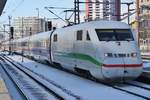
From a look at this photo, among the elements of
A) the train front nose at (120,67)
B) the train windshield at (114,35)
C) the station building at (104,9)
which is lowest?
the train front nose at (120,67)

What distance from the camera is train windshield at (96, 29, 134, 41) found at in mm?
19734

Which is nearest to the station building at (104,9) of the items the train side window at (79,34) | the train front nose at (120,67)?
the train side window at (79,34)

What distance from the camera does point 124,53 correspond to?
1888 centimetres

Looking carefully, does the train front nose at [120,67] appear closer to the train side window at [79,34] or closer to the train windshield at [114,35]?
the train windshield at [114,35]

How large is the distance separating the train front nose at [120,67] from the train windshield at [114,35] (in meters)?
1.18

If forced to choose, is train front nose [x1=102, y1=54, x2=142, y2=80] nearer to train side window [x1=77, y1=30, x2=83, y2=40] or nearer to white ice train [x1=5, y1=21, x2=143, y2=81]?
white ice train [x1=5, y1=21, x2=143, y2=81]

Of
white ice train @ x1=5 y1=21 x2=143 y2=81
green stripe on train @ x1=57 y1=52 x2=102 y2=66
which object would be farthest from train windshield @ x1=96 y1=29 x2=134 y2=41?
green stripe on train @ x1=57 y1=52 x2=102 y2=66

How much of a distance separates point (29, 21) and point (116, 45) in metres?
138

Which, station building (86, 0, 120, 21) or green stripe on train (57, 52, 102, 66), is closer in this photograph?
green stripe on train (57, 52, 102, 66)

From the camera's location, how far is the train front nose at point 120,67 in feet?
60.6

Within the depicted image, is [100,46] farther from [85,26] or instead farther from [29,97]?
[29,97]

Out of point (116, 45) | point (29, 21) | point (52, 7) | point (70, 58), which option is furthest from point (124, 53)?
point (29, 21)

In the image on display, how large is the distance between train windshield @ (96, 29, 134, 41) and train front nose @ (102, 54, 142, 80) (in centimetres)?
118

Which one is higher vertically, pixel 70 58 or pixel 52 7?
pixel 52 7
